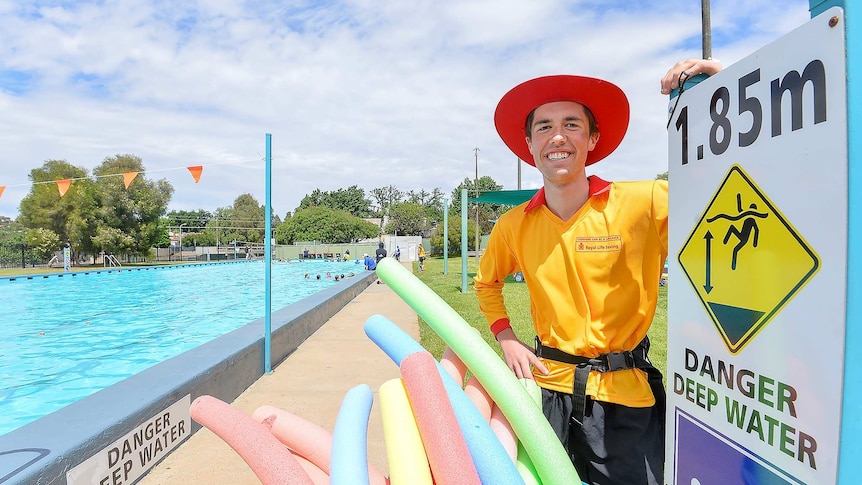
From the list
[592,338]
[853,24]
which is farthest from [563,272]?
[853,24]

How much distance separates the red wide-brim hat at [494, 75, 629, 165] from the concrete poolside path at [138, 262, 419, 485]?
7.58 feet

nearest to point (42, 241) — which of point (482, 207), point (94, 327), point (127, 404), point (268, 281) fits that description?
point (94, 327)

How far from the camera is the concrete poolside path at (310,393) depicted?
303cm

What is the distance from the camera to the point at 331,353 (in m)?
6.29

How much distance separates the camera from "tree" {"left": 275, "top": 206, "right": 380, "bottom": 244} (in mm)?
64375

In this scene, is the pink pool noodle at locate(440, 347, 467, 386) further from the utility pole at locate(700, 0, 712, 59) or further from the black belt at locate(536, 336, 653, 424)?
the utility pole at locate(700, 0, 712, 59)

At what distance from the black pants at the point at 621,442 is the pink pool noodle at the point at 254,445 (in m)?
0.95

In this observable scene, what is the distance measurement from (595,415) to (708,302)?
66 centimetres

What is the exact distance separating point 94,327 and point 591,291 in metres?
12.9

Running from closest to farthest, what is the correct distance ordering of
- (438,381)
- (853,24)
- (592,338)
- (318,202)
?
1. (853,24)
2. (438,381)
3. (592,338)
4. (318,202)

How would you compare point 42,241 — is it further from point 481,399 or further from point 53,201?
point 481,399

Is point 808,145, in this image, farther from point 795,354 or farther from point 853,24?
point 795,354

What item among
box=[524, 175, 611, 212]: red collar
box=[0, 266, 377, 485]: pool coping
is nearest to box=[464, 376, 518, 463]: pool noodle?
box=[524, 175, 611, 212]: red collar

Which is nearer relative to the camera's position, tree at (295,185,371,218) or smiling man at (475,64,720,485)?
smiling man at (475,64,720,485)
